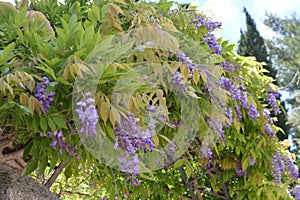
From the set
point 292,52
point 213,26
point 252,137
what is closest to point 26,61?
point 213,26

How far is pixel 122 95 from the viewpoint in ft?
4.44

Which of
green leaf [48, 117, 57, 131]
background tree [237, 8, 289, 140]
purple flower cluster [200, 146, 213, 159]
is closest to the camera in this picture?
green leaf [48, 117, 57, 131]

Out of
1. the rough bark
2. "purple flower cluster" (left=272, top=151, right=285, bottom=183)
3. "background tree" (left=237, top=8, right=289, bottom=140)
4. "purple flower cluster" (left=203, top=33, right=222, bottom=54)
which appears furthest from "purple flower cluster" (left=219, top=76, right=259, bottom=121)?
"background tree" (left=237, top=8, right=289, bottom=140)

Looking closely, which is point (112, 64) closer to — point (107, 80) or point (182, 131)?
point (107, 80)

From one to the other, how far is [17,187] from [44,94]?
655mm

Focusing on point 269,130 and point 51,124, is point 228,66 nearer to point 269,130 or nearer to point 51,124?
point 269,130

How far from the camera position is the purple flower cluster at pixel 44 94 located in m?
1.33

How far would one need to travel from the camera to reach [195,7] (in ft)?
9.27

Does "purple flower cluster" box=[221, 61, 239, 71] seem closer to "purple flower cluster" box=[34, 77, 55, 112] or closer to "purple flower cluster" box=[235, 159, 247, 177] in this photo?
"purple flower cluster" box=[235, 159, 247, 177]

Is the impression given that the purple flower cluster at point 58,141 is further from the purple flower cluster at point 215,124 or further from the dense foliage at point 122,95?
the purple flower cluster at point 215,124

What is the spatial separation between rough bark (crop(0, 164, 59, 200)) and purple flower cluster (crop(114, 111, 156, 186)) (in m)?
0.43

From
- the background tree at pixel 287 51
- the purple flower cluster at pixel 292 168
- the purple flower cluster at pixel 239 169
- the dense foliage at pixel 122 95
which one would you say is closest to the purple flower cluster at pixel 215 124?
the dense foliage at pixel 122 95

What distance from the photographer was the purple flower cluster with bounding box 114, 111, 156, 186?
5.14 ft

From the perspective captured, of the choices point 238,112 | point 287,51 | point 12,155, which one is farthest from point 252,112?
point 287,51
